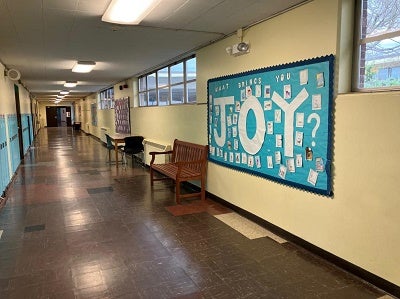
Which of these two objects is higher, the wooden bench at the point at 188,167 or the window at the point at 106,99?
the window at the point at 106,99

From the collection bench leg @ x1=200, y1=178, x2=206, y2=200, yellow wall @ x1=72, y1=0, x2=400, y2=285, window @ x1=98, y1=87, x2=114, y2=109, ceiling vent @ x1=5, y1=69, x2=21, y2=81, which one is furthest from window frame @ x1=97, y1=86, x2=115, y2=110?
yellow wall @ x1=72, y1=0, x2=400, y2=285

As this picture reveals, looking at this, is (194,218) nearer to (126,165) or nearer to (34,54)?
(34,54)

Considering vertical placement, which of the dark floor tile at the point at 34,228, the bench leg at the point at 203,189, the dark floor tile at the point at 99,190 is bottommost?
the dark floor tile at the point at 34,228

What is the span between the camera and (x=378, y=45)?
2490 mm

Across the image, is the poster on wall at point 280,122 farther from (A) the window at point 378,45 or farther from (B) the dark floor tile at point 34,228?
(B) the dark floor tile at point 34,228

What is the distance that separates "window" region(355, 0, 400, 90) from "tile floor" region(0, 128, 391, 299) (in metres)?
1.66

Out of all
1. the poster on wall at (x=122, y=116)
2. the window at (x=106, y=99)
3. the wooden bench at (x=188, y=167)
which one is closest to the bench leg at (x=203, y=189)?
the wooden bench at (x=188, y=167)

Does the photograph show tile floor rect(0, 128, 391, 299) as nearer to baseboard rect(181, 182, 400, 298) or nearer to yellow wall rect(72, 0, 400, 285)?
baseboard rect(181, 182, 400, 298)

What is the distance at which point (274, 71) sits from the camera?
338 cm

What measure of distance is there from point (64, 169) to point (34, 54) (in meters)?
3.15

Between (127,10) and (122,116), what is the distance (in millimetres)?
7689

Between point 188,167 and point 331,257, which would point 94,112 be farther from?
point 331,257

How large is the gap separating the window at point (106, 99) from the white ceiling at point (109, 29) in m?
6.29

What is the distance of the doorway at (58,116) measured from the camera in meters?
31.4
